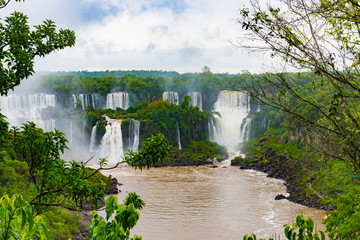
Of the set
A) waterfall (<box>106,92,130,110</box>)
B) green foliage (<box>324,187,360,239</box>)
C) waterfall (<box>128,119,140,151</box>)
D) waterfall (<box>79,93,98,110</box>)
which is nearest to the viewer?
green foliage (<box>324,187,360,239</box>)

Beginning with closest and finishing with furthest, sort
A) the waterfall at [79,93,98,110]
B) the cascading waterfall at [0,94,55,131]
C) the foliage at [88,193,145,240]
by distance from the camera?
1. the foliage at [88,193,145,240]
2. the cascading waterfall at [0,94,55,131]
3. the waterfall at [79,93,98,110]

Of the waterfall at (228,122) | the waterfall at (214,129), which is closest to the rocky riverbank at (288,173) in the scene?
the waterfall at (228,122)

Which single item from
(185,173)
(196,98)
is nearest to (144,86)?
(196,98)

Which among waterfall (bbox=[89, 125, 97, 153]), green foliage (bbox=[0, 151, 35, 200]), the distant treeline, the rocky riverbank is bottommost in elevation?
the rocky riverbank

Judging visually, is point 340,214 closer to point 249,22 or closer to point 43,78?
point 249,22

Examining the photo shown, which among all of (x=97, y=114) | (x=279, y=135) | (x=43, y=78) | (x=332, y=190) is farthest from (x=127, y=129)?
(x=332, y=190)

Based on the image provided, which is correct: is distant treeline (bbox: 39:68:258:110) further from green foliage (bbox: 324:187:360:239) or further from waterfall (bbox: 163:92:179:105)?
green foliage (bbox: 324:187:360:239)

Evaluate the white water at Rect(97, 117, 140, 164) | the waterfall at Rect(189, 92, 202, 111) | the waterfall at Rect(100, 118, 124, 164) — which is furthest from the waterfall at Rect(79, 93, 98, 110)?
the waterfall at Rect(189, 92, 202, 111)
